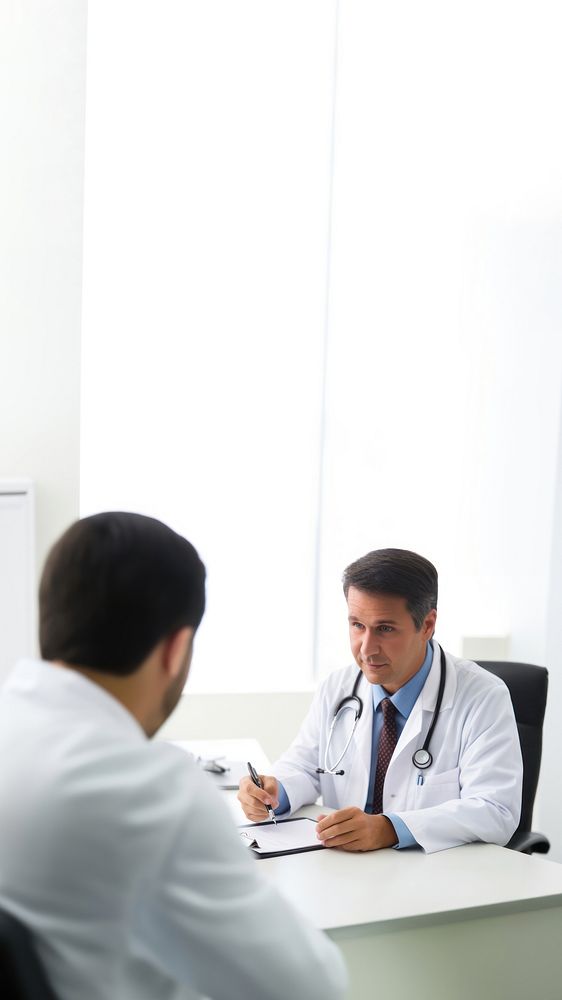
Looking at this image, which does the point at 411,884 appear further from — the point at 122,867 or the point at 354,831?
the point at 122,867

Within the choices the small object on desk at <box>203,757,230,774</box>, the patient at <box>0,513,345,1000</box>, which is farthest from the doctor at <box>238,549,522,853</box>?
the patient at <box>0,513,345,1000</box>

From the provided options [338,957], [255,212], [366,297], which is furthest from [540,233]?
[338,957]

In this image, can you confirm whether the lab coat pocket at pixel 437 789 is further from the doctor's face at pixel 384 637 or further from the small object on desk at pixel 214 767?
the small object on desk at pixel 214 767

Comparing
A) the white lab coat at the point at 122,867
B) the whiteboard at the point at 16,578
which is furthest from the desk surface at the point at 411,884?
the whiteboard at the point at 16,578

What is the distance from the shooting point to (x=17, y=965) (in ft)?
2.79

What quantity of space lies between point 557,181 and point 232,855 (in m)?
3.03

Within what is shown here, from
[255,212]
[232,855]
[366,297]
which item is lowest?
[232,855]

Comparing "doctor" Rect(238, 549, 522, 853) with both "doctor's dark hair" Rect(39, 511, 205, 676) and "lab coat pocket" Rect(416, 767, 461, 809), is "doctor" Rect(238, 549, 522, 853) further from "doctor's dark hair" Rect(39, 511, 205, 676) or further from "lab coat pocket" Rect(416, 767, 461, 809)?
"doctor's dark hair" Rect(39, 511, 205, 676)

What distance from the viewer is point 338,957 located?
1028 millimetres

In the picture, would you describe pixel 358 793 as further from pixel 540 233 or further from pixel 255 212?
pixel 255 212

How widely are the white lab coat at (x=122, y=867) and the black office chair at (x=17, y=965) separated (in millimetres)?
22

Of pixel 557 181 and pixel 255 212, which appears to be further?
pixel 255 212

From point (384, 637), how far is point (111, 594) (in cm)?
121

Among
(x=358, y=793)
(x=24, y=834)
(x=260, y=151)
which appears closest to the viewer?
(x=24, y=834)
